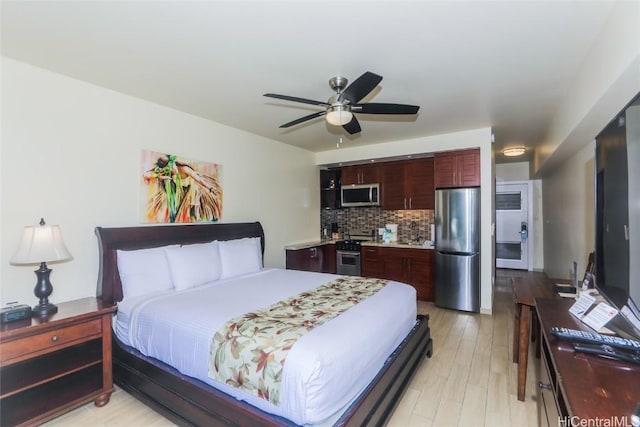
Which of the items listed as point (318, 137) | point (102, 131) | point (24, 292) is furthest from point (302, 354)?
point (318, 137)

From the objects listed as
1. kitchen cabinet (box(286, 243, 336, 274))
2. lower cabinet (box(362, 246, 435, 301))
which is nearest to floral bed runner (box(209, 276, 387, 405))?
kitchen cabinet (box(286, 243, 336, 274))

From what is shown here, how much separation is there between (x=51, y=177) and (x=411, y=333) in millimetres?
3324

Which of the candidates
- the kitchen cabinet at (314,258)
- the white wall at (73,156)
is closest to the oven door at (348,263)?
the kitchen cabinet at (314,258)

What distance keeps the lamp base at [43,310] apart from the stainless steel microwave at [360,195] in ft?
14.1

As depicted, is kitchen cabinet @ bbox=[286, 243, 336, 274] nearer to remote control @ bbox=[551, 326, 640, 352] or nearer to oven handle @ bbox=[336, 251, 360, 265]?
oven handle @ bbox=[336, 251, 360, 265]

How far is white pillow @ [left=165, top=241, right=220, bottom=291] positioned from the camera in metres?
2.85

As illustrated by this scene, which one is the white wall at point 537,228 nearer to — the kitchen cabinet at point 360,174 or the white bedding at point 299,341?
the kitchen cabinet at point 360,174

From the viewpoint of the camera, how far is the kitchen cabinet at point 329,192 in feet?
19.4

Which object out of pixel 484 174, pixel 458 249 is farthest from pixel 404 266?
pixel 484 174

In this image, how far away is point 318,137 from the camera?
4582mm

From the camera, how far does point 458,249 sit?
13.9ft

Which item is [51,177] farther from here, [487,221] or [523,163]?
[523,163]

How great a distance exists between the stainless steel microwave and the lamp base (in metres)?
4.31

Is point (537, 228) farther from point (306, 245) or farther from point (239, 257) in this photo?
point (239, 257)
